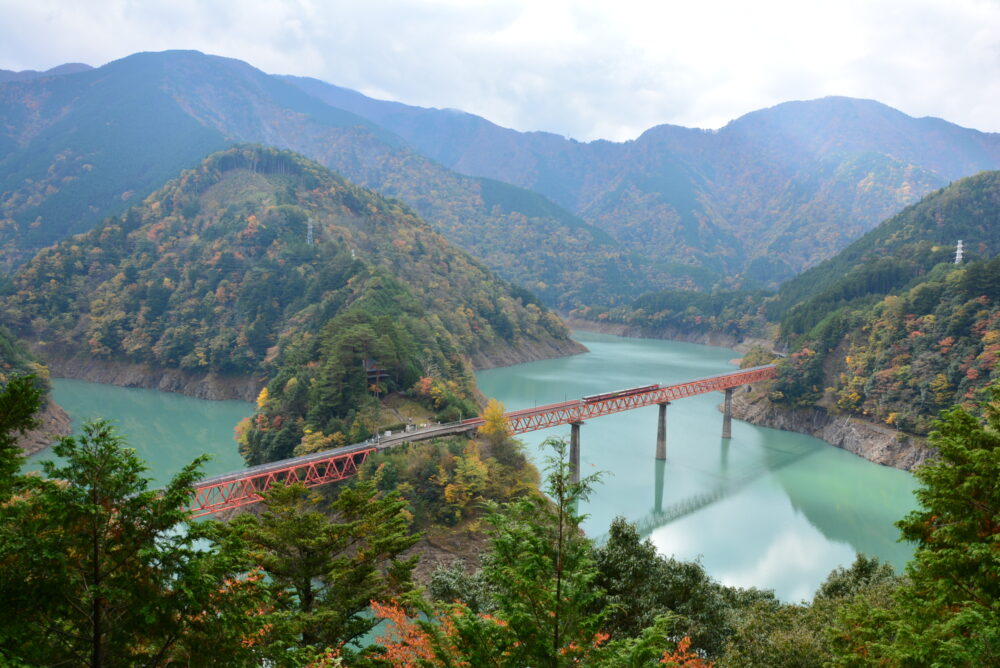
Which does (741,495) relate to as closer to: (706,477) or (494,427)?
(706,477)

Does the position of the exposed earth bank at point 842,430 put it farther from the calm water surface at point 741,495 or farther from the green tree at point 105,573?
the green tree at point 105,573

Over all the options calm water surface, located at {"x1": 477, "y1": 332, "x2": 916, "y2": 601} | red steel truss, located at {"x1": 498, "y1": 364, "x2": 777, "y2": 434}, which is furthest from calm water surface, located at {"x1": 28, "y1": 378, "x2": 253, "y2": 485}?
calm water surface, located at {"x1": 477, "y1": 332, "x2": 916, "y2": 601}

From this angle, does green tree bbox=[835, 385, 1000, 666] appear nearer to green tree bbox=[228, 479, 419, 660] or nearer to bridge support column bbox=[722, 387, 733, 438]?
green tree bbox=[228, 479, 419, 660]

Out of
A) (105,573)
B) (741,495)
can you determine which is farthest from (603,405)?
(105,573)

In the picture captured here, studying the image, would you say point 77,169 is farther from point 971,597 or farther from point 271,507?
point 971,597

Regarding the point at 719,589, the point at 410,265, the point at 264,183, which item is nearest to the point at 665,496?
the point at 719,589

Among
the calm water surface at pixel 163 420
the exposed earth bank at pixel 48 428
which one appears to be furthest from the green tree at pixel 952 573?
the exposed earth bank at pixel 48 428
